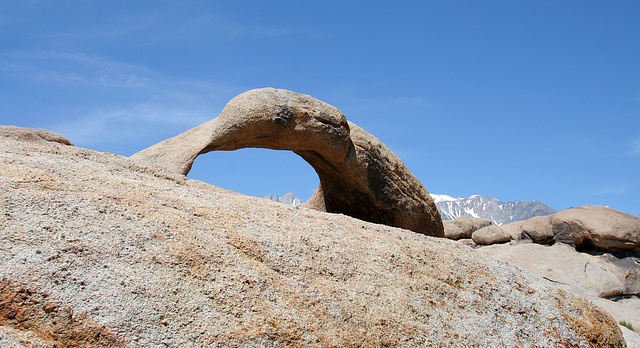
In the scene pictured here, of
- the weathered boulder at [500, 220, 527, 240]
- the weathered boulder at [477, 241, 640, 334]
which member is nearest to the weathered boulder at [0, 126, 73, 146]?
the weathered boulder at [477, 241, 640, 334]

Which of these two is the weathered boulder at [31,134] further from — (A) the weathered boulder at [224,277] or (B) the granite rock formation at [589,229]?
(B) the granite rock formation at [589,229]

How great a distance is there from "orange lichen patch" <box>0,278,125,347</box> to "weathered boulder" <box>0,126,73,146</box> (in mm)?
4023

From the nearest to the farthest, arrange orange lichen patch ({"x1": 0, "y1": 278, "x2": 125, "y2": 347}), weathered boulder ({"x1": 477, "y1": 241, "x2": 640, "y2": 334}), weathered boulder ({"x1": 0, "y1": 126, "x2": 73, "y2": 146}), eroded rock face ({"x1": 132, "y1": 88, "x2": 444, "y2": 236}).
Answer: orange lichen patch ({"x1": 0, "y1": 278, "x2": 125, "y2": 347}) < weathered boulder ({"x1": 0, "y1": 126, "x2": 73, "y2": 146}) < eroded rock face ({"x1": 132, "y1": 88, "x2": 444, "y2": 236}) < weathered boulder ({"x1": 477, "y1": 241, "x2": 640, "y2": 334})

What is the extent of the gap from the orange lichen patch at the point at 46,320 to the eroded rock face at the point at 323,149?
484 centimetres

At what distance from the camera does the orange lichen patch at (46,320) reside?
114 inches

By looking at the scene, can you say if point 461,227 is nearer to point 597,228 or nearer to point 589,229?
point 589,229

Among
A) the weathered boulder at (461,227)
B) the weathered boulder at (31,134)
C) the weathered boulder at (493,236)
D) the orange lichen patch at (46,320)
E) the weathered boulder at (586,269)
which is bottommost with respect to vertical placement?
the orange lichen patch at (46,320)

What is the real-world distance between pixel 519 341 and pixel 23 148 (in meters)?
4.77

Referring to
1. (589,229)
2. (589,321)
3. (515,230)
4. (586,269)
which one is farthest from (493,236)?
(589,321)

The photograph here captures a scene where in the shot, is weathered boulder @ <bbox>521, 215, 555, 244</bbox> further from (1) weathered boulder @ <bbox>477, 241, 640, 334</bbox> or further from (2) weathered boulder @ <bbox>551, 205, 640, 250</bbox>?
(1) weathered boulder @ <bbox>477, 241, 640, 334</bbox>

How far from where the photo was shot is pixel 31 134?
22.3ft

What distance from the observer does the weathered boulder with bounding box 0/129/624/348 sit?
309 cm

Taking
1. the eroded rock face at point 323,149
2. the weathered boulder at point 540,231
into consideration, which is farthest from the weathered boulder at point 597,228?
the eroded rock face at point 323,149

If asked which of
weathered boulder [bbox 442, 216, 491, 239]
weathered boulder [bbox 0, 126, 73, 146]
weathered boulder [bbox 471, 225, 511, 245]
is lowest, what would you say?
weathered boulder [bbox 0, 126, 73, 146]
